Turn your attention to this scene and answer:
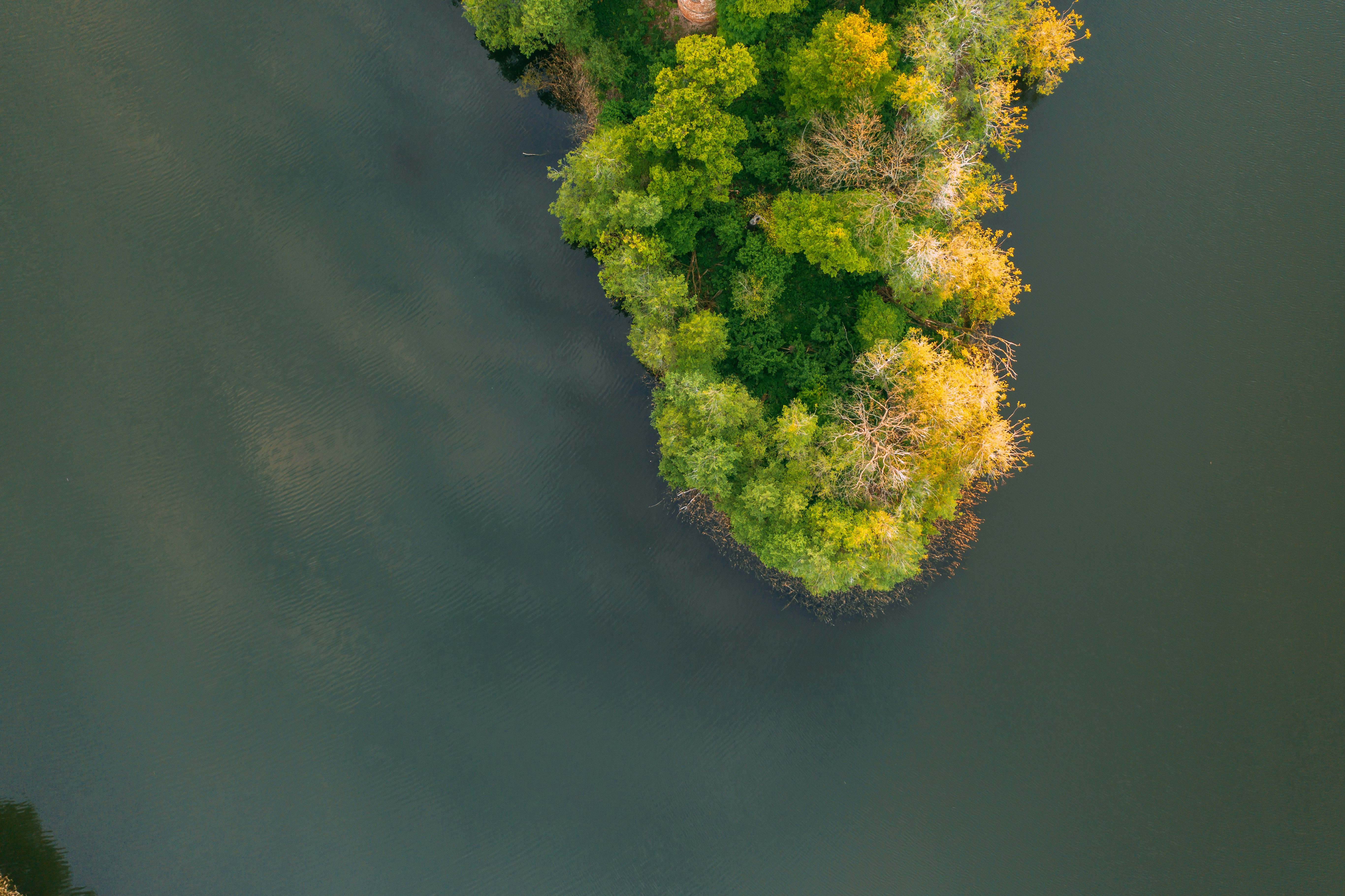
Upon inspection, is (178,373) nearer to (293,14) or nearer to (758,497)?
(293,14)

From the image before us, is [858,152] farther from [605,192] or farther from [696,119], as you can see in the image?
[605,192]

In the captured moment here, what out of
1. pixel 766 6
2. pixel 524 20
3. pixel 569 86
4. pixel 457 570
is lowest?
pixel 457 570

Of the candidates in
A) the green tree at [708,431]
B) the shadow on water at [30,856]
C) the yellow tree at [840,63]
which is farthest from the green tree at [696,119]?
the shadow on water at [30,856]

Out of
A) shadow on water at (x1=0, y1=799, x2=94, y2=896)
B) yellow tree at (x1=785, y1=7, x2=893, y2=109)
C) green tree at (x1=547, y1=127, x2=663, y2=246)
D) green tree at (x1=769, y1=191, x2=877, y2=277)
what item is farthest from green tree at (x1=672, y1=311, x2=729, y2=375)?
shadow on water at (x1=0, y1=799, x2=94, y2=896)

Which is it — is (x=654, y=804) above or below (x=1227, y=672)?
below

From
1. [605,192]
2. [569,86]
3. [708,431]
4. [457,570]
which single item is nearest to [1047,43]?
[605,192]

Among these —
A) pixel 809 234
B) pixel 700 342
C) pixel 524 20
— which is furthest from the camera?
pixel 700 342

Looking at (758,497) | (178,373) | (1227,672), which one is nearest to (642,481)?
(758,497)
